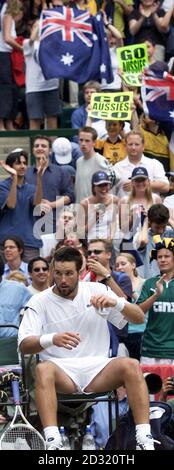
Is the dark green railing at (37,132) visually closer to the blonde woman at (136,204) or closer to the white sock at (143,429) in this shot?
the blonde woman at (136,204)

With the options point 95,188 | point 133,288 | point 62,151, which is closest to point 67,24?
point 62,151

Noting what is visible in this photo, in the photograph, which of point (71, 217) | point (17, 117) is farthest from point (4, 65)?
point (71, 217)

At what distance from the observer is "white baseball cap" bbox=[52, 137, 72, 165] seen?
658 inches

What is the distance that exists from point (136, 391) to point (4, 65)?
29.5 feet

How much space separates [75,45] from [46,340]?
27.7ft

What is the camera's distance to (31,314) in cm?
1148

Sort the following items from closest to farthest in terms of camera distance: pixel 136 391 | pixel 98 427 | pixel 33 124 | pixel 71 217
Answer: pixel 136 391, pixel 98 427, pixel 71 217, pixel 33 124

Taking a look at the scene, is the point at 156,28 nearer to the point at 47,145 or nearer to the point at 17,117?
the point at 17,117

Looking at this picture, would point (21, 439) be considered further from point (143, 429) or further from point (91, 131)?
point (91, 131)

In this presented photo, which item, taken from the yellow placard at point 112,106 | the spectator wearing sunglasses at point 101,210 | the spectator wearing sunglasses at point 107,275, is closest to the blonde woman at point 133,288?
the spectator wearing sunglasses at point 107,275

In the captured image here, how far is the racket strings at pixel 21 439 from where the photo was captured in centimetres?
1073

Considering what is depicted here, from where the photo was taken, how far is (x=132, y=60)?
18109mm

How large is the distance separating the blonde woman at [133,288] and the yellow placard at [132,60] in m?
4.08

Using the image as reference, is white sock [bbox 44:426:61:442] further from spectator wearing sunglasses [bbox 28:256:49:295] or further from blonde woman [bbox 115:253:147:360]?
spectator wearing sunglasses [bbox 28:256:49:295]
